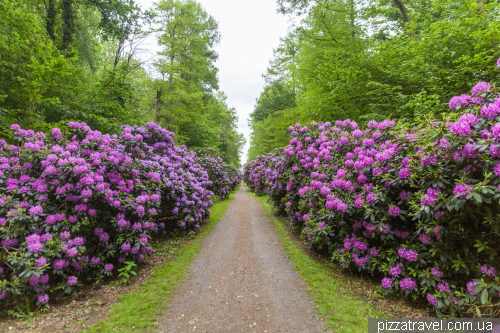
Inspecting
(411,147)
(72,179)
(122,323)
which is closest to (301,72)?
(411,147)

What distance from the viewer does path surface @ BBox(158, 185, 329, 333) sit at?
114 inches

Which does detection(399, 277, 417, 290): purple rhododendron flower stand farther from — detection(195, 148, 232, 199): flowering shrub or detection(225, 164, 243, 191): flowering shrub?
detection(225, 164, 243, 191): flowering shrub

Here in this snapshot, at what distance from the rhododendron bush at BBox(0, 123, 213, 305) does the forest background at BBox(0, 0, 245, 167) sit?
1.89 m

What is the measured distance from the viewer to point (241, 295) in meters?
3.65

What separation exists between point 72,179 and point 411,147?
5.61 meters

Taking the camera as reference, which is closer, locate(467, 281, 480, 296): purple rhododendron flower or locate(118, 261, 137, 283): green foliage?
locate(467, 281, 480, 296): purple rhododendron flower

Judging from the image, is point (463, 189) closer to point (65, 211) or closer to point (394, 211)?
point (394, 211)

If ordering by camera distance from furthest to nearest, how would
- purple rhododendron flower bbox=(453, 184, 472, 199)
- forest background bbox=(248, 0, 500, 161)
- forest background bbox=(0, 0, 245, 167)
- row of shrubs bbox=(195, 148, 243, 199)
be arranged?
row of shrubs bbox=(195, 148, 243, 199), forest background bbox=(248, 0, 500, 161), forest background bbox=(0, 0, 245, 167), purple rhododendron flower bbox=(453, 184, 472, 199)

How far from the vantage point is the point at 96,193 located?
3.61 metres

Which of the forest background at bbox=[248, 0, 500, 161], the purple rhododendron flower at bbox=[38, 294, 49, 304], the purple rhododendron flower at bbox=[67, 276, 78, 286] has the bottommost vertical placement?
the purple rhododendron flower at bbox=[38, 294, 49, 304]

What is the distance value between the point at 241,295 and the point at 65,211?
3.34 m

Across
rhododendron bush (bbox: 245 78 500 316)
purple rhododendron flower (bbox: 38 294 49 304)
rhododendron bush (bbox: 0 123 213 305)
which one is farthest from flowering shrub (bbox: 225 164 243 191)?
purple rhododendron flower (bbox: 38 294 49 304)

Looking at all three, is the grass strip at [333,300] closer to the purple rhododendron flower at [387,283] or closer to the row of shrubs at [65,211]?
the purple rhododendron flower at [387,283]

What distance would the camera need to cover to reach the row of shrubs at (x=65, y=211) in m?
2.93
